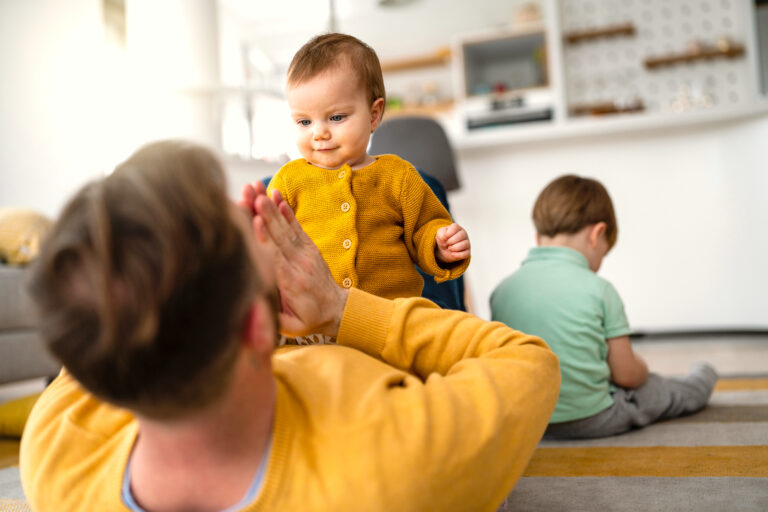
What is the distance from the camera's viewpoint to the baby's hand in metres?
1.03

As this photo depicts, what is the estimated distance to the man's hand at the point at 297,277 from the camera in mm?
737

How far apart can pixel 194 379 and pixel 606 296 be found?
1148 mm

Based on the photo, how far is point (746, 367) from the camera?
2.20m

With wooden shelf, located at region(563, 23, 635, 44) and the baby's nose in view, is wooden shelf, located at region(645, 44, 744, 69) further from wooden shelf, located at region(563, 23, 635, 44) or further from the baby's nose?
the baby's nose

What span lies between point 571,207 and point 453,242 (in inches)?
25.1

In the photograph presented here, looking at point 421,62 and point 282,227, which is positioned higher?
point 421,62

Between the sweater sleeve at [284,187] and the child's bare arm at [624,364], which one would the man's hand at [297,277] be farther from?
the child's bare arm at [624,364]

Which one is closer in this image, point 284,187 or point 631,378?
point 284,187

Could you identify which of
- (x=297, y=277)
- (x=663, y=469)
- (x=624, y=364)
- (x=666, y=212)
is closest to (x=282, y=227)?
(x=297, y=277)

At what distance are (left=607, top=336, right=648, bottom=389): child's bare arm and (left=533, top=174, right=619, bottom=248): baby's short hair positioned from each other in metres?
0.30

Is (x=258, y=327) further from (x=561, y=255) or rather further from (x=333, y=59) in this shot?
(x=561, y=255)

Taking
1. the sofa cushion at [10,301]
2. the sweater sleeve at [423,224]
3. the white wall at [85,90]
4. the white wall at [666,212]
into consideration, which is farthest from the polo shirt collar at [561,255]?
the white wall at [85,90]

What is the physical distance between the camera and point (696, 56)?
5.47 meters

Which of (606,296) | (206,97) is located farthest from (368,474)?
(206,97)
